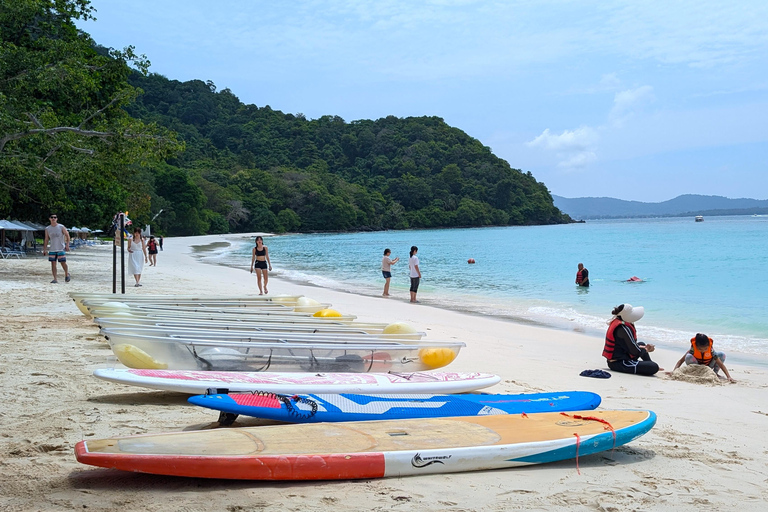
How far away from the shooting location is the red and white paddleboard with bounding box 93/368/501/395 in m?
4.84

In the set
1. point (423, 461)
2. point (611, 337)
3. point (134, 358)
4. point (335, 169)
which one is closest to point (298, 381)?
point (134, 358)

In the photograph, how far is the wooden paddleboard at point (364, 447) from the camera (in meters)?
3.27

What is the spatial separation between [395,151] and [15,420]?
12271 cm

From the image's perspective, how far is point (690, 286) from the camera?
22016mm

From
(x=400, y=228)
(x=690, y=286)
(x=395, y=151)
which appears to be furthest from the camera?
(x=395, y=151)

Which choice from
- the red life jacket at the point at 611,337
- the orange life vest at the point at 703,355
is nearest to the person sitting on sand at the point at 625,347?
the red life jacket at the point at 611,337

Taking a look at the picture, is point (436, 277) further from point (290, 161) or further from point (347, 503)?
point (290, 161)

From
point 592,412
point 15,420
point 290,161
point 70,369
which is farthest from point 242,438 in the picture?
point 290,161

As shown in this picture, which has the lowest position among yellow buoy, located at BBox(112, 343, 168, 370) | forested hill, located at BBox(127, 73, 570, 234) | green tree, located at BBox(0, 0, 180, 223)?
yellow buoy, located at BBox(112, 343, 168, 370)

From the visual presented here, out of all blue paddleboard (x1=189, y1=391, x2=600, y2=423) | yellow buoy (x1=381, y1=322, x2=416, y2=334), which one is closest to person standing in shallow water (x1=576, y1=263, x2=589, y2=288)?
yellow buoy (x1=381, y1=322, x2=416, y2=334)

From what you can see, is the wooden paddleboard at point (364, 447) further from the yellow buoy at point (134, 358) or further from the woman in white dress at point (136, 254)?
the woman in white dress at point (136, 254)

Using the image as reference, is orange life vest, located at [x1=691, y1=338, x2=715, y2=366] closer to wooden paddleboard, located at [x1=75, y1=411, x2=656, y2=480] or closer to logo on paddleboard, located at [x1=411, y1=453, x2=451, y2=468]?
wooden paddleboard, located at [x1=75, y1=411, x2=656, y2=480]

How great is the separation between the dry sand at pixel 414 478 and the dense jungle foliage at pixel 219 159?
7333 mm

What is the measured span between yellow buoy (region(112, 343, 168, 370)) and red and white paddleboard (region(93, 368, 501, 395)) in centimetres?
49
